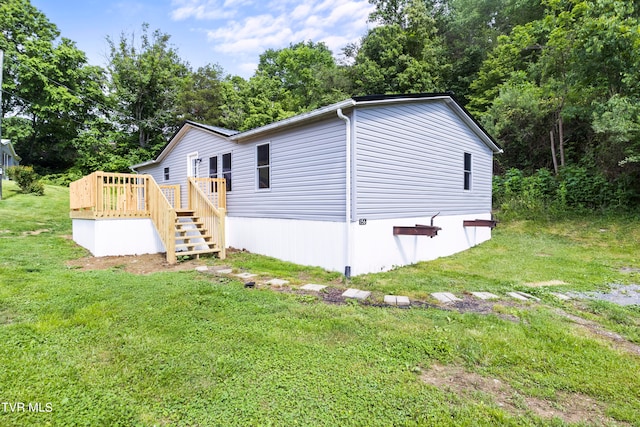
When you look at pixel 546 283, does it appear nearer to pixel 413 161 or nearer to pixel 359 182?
pixel 413 161

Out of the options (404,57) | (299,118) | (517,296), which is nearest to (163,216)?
(299,118)

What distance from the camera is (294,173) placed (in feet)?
23.8

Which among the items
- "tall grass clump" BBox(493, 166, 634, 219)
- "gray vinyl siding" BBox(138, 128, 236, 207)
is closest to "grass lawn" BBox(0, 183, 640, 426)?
"gray vinyl siding" BBox(138, 128, 236, 207)

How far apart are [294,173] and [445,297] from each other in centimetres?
415

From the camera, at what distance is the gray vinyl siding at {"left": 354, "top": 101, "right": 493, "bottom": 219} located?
6.25 metres

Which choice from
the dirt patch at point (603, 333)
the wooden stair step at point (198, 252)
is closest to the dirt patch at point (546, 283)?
the dirt patch at point (603, 333)

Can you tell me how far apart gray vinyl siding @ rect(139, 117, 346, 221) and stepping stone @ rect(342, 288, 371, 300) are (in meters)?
1.61

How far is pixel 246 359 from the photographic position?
2781mm

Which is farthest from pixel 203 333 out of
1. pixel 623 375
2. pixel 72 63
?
pixel 72 63

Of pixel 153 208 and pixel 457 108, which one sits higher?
pixel 457 108

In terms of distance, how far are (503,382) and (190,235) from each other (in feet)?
24.9

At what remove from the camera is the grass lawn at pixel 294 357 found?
2146mm

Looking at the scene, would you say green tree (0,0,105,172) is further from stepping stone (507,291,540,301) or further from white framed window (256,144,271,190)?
stepping stone (507,291,540,301)

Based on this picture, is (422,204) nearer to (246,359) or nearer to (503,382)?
(503,382)
